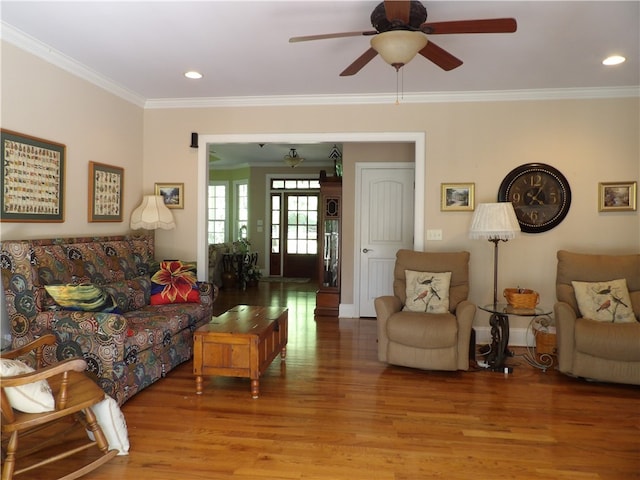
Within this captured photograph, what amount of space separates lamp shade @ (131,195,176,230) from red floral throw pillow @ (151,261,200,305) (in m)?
0.60

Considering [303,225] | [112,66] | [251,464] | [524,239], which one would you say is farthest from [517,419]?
[303,225]

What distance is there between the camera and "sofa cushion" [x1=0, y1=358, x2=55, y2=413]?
208cm

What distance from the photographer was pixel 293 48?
11.5 feet

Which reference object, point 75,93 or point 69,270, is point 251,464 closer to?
point 69,270

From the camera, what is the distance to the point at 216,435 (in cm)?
271

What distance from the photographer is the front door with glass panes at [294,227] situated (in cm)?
996

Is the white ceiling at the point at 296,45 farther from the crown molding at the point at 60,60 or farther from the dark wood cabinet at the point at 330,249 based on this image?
the dark wood cabinet at the point at 330,249

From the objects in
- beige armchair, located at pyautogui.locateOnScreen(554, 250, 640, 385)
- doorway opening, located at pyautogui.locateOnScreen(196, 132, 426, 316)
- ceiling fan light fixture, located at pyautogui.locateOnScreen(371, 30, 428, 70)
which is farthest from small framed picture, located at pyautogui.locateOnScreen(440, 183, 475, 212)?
ceiling fan light fixture, located at pyautogui.locateOnScreen(371, 30, 428, 70)

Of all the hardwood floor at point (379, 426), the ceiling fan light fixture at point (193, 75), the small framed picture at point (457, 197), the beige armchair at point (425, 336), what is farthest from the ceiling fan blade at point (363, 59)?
the hardwood floor at point (379, 426)

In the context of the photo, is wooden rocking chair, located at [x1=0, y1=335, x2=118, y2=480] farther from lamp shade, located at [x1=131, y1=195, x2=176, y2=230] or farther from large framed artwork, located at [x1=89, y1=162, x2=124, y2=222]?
lamp shade, located at [x1=131, y1=195, x2=176, y2=230]

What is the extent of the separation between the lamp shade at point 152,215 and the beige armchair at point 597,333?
3786 mm

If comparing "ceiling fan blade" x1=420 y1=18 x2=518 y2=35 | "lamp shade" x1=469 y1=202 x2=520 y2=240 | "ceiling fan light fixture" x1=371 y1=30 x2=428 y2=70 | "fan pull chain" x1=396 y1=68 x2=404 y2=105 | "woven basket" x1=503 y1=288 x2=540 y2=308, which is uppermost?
"fan pull chain" x1=396 y1=68 x2=404 y2=105

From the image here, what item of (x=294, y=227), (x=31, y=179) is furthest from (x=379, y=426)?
(x=294, y=227)

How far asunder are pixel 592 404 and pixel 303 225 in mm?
7310
